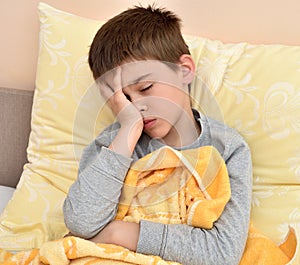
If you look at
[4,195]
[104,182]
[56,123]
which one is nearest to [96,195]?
[104,182]

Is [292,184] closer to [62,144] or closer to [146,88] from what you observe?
[146,88]

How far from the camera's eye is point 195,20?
4.93 ft

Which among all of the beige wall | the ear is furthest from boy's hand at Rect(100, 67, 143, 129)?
the beige wall

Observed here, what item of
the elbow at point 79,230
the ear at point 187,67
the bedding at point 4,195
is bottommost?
the bedding at point 4,195

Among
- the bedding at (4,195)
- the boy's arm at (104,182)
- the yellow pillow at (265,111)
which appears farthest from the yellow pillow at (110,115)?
the boy's arm at (104,182)

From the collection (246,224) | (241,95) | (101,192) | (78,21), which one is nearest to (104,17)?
(78,21)

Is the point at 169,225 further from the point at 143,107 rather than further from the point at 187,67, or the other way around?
the point at 187,67

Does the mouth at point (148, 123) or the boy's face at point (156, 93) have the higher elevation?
the boy's face at point (156, 93)

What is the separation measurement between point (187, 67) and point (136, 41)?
0.14m

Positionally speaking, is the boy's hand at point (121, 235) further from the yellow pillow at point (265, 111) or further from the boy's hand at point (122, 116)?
the yellow pillow at point (265, 111)

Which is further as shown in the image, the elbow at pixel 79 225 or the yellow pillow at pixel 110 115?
the yellow pillow at pixel 110 115

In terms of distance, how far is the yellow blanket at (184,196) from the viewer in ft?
3.56

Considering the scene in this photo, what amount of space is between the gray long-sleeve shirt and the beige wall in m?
0.45

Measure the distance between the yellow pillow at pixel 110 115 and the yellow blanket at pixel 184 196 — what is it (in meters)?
0.11
